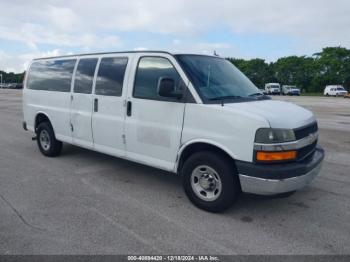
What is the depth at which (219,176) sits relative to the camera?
446cm

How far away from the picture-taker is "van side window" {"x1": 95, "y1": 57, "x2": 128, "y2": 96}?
568 cm

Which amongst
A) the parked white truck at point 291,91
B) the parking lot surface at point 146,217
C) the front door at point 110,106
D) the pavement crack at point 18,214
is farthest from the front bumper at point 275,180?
the parked white truck at point 291,91

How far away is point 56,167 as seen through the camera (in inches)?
267

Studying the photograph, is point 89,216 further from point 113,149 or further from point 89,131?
point 89,131

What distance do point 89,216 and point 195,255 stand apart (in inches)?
62.3

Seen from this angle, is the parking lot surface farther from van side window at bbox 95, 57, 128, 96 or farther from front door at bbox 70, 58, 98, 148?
van side window at bbox 95, 57, 128, 96

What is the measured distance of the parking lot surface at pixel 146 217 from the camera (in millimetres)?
3770

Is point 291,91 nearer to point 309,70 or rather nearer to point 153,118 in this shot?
point 309,70

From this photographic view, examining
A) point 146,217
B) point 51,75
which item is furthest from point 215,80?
point 51,75

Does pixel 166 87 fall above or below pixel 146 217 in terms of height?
above

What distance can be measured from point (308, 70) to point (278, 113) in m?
78.1

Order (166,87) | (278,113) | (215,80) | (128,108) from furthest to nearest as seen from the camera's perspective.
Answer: (128,108) < (215,80) < (166,87) < (278,113)

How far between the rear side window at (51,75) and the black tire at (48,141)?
2.67 ft

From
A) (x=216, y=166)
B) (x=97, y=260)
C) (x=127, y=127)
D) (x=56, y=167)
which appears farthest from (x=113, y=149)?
(x=97, y=260)
